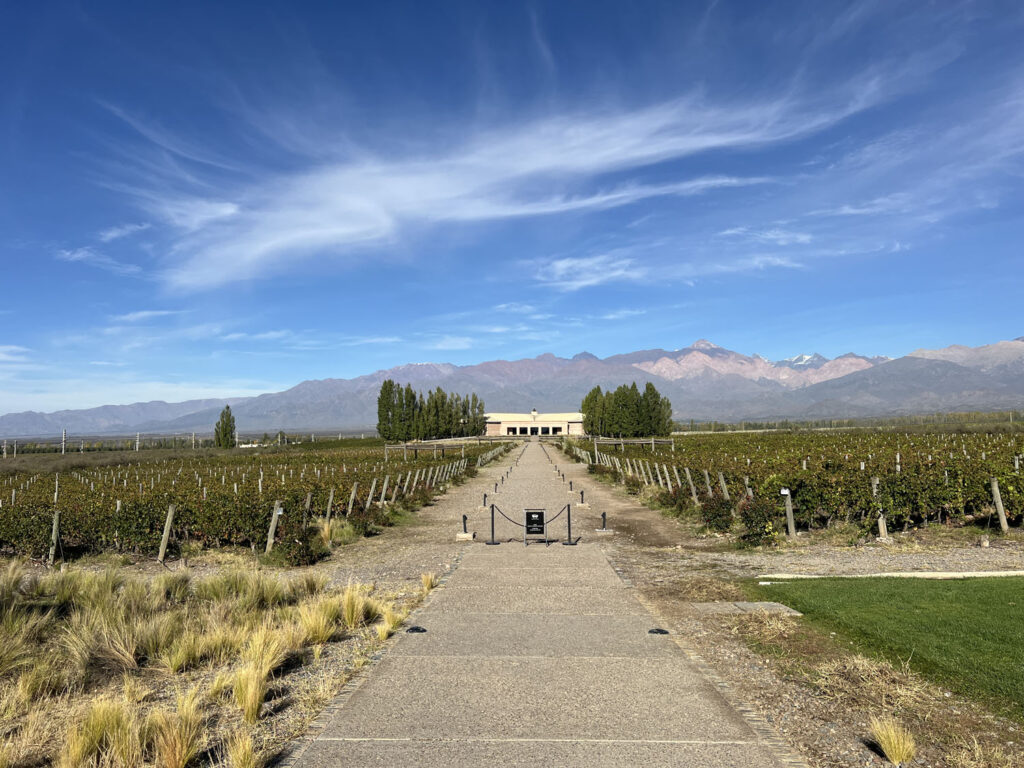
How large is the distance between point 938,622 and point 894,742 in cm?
442

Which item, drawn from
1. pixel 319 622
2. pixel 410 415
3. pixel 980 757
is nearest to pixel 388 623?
pixel 319 622

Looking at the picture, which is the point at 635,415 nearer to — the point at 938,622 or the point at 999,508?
the point at 999,508

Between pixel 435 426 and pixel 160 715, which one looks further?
pixel 435 426

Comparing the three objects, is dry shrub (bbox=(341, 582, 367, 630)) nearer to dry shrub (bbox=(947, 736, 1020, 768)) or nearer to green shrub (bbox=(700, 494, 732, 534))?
dry shrub (bbox=(947, 736, 1020, 768))

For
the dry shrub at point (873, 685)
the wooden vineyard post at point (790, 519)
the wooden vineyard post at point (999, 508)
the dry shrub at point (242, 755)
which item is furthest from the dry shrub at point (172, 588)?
the wooden vineyard post at point (999, 508)

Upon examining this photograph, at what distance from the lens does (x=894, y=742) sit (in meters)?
5.15

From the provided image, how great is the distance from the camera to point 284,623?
9102mm

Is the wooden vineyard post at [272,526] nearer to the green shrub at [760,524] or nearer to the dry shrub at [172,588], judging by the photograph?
the dry shrub at [172,588]

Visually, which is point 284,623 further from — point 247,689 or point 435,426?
point 435,426

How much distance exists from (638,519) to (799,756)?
16.3 m

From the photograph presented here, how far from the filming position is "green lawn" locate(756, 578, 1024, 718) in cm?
684

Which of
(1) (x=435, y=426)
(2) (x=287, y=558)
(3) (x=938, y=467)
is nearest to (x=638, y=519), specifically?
(3) (x=938, y=467)

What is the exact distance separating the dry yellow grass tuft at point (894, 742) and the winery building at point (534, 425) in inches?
6362

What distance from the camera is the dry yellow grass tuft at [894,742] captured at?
201 inches
